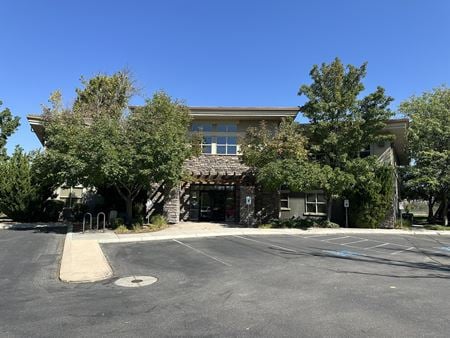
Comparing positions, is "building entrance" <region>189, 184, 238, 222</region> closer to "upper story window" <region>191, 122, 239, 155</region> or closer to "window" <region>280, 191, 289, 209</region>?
"upper story window" <region>191, 122, 239, 155</region>

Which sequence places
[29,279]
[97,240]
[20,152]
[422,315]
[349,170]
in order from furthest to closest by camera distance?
[20,152] < [349,170] < [97,240] < [29,279] < [422,315]

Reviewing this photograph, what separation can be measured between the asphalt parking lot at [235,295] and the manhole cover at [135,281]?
0.19 meters

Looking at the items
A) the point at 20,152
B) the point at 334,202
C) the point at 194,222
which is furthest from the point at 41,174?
the point at 334,202

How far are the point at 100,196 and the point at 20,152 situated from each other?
18.8 ft

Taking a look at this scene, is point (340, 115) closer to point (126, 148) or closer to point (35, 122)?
point (126, 148)

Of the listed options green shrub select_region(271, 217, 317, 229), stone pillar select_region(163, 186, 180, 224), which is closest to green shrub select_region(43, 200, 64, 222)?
stone pillar select_region(163, 186, 180, 224)

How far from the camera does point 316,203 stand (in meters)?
26.6

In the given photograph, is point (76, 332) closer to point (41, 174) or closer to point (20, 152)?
point (41, 174)

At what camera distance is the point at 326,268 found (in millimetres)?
10797

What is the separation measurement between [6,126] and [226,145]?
2269cm

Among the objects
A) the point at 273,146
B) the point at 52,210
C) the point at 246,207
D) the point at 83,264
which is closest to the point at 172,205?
the point at 246,207

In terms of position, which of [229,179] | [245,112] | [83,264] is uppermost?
[245,112]

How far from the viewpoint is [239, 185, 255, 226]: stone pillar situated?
24.8 metres

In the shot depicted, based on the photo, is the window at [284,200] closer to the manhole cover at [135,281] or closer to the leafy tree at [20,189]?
the leafy tree at [20,189]
